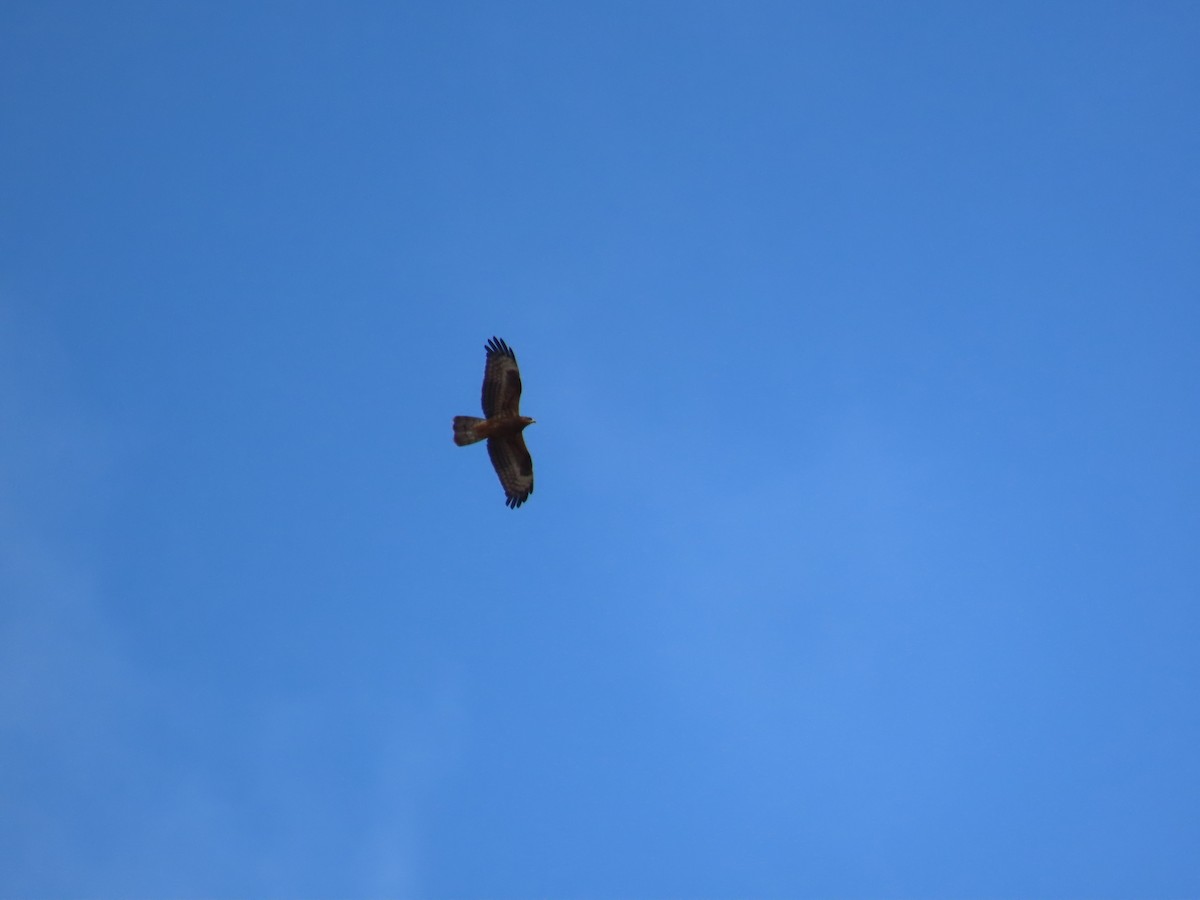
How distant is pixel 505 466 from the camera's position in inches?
1769

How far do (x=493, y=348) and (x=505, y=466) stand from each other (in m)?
3.05

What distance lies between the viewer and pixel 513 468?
4500 cm

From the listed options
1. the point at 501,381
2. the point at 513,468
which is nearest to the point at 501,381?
the point at 501,381

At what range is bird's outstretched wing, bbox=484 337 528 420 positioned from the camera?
44062 millimetres

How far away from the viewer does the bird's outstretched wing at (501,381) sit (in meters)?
44.1

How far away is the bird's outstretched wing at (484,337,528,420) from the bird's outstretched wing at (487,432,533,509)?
986 mm

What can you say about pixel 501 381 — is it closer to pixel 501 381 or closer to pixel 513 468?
pixel 501 381

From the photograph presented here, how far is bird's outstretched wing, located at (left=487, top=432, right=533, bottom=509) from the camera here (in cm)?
4478

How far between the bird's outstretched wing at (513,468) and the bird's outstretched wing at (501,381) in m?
0.99

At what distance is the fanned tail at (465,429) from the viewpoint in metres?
44.0

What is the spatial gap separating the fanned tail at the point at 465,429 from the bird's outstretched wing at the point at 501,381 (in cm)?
43

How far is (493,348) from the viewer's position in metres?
44.2

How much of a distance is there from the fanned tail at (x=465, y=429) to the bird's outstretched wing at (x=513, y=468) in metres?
0.76

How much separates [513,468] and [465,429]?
1.78 meters
